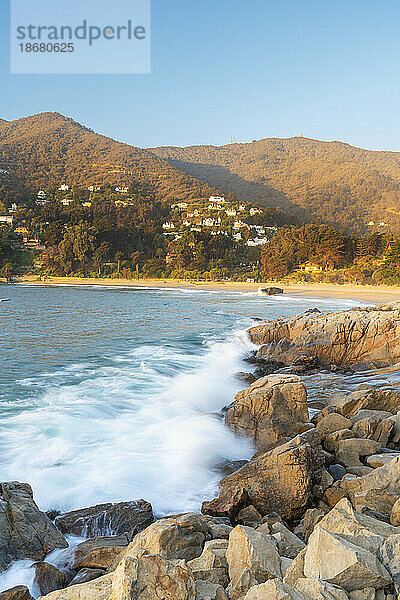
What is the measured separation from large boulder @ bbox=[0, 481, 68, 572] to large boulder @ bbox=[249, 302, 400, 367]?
10728mm

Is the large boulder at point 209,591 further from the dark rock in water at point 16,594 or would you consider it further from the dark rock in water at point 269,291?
the dark rock in water at point 269,291

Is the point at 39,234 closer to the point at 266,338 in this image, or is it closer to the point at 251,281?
the point at 251,281

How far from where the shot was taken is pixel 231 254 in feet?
236

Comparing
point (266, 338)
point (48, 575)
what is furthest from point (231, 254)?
point (48, 575)

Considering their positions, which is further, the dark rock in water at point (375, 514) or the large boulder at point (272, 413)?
the large boulder at point (272, 413)

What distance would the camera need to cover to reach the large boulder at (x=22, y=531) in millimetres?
4754

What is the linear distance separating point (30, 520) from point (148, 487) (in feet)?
7.60

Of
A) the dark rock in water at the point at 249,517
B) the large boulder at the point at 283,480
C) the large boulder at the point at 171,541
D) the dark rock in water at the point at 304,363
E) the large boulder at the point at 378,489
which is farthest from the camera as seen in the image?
the dark rock in water at the point at 304,363

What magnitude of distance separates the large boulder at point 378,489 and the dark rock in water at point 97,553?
2.54m

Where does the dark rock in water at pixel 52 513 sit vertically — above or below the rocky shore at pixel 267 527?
below

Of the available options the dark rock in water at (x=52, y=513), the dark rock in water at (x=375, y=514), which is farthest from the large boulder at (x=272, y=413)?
the dark rock in water at (x=52, y=513)

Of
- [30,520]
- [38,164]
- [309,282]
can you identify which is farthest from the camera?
[38,164]

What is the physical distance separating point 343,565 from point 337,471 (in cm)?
352

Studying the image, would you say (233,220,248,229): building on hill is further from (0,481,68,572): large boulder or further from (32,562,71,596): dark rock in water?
(32,562,71,596): dark rock in water
